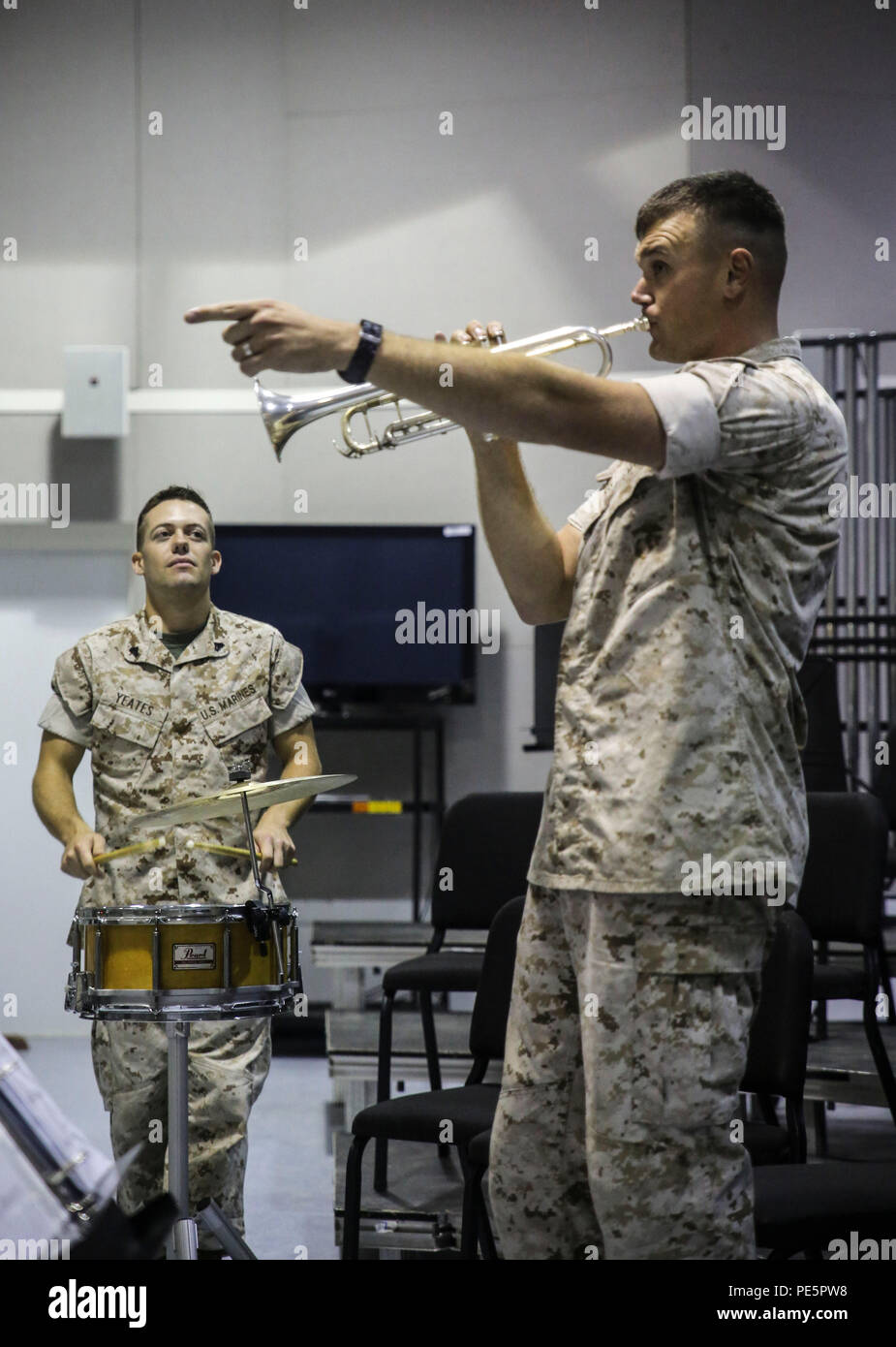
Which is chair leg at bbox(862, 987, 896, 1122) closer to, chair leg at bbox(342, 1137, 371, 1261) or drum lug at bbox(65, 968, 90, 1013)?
chair leg at bbox(342, 1137, 371, 1261)

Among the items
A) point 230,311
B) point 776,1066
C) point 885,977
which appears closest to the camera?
point 230,311

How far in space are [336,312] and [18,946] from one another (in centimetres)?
334

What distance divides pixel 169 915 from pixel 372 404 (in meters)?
1.11

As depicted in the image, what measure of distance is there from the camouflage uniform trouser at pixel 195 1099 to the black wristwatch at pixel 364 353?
1.90 metres

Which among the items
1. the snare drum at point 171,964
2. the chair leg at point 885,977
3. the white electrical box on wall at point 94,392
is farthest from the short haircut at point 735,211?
the white electrical box on wall at point 94,392

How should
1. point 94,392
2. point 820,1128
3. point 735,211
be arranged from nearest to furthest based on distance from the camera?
point 735,211
point 820,1128
point 94,392

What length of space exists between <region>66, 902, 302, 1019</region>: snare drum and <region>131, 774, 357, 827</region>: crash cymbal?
18 centimetres

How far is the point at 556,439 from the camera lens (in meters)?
1.65

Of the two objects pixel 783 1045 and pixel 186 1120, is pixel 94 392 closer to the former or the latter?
pixel 186 1120

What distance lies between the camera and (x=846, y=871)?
384cm

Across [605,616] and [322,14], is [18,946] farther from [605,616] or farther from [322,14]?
[605,616]

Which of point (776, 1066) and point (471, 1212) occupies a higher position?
point (776, 1066)

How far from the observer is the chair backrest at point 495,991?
2951 millimetres

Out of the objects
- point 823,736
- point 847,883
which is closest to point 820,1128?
point 847,883
